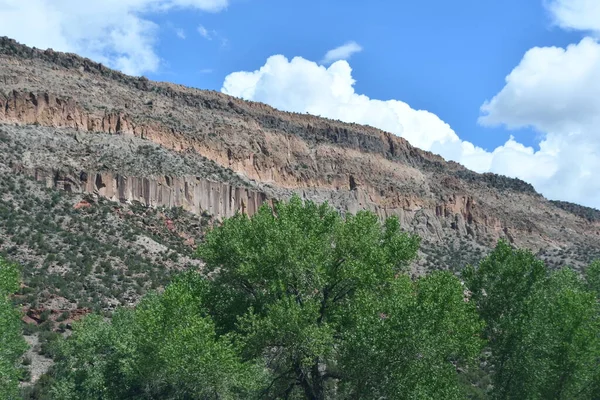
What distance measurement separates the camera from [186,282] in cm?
2809

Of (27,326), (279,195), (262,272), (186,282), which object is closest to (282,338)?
(262,272)

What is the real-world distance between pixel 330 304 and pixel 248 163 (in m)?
72.7

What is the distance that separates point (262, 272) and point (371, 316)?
4.67 m

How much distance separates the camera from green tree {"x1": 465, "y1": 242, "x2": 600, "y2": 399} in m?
26.8

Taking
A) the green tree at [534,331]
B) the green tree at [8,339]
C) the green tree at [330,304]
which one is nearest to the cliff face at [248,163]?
the green tree at [8,339]

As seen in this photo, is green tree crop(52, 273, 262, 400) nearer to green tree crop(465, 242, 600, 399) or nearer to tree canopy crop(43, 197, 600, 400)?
tree canopy crop(43, 197, 600, 400)

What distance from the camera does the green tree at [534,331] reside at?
1056 inches

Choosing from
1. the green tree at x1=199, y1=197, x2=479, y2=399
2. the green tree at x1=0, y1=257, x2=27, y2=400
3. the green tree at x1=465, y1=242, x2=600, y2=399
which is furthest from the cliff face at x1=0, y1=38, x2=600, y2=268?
the green tree at x1=465, y1=242, x2=600, y2=399

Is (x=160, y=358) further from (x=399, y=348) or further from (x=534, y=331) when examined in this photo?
(x=534, y=331)

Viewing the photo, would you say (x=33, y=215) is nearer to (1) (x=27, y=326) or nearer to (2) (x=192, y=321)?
(1) (x=27, y=326)

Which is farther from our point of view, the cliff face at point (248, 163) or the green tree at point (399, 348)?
the cliff face at point (248, 163)

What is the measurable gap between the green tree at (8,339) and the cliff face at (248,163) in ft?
114

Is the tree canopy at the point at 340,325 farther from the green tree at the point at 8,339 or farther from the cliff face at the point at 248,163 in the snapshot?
the cliff face at the point at 248,163

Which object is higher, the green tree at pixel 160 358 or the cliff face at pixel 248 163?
the cliff face at pixel 248 163
